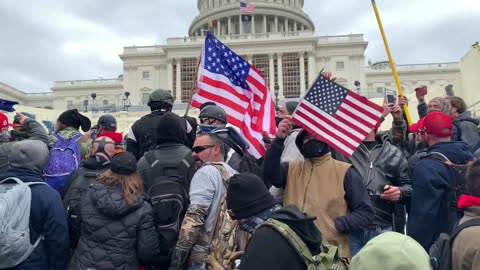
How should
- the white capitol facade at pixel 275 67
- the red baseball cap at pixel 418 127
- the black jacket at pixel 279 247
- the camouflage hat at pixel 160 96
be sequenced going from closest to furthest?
the black jacket at pixel 279 247 → the red baseball cap at pixel 418 127 → the camouflage hat at pixel 160 96 → the white capitol facade at pixel 275 67

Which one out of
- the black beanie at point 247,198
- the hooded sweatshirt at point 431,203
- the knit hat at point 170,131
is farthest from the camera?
the knit hat at point 170,131

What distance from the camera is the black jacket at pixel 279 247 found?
7.36ft

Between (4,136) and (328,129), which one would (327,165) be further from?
(4,136)

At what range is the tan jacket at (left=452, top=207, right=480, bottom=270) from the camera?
91.0 inches

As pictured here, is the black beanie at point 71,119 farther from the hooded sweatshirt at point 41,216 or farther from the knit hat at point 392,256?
the knit hat at point 392,256

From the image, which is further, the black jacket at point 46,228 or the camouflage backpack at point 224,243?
the black jacket at point 46,228

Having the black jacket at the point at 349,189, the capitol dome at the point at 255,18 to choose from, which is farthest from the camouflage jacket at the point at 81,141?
the capitol dome at the point at 255,18

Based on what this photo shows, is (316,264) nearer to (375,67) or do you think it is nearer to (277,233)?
(277,233)

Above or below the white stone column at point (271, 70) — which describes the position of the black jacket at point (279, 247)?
below

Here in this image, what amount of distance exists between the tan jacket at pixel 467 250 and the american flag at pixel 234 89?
3066 mm

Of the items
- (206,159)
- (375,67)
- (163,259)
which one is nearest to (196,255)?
(163,259)

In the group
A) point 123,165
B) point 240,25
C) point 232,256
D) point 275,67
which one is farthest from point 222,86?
point 240,25

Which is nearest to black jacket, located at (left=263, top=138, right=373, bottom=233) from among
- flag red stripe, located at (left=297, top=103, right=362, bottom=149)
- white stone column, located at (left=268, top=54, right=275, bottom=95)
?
flag red stripe, located at (left=297, top=103, right=362, bottom=149)

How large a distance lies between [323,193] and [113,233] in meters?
1.62
